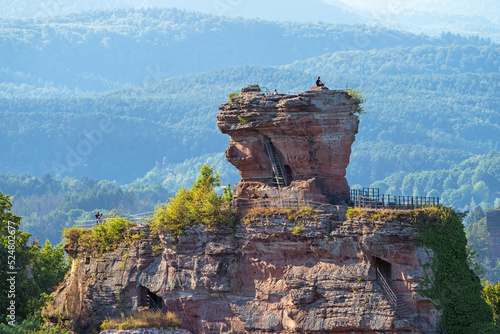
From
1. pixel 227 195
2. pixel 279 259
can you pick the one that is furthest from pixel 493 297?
pixel 227 195

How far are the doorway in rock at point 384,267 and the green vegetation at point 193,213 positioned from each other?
10288 mm

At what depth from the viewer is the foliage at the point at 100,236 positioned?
240 feet

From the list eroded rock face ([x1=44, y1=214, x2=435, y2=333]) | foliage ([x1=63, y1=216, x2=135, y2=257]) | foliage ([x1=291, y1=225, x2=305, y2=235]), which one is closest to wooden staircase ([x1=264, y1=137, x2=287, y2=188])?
eroded rock face ([x1=44, y1=214, x2=435, y2=333])

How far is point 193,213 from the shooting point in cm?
6944

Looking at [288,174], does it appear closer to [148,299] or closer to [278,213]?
[278,213]

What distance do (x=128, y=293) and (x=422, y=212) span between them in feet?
69.9

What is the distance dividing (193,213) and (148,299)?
22.0 feet

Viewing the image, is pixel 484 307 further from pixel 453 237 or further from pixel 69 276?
pixel 69 276

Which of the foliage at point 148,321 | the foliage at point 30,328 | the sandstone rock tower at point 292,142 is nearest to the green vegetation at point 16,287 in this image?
the foliage at point 30,328

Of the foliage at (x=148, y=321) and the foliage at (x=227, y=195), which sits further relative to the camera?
the foliage at (x=227, y=195)

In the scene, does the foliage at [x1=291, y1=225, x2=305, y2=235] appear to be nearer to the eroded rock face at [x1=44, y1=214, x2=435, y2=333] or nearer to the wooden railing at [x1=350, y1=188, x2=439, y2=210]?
the eroded rock face at [x1=44, y1=214, x2=435, y2=333]

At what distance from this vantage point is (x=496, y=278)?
189875 mm

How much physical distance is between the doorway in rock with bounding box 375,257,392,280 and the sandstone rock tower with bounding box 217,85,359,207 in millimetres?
6342

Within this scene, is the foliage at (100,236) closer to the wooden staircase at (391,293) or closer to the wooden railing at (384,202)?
the wooden railing at (384,202)
